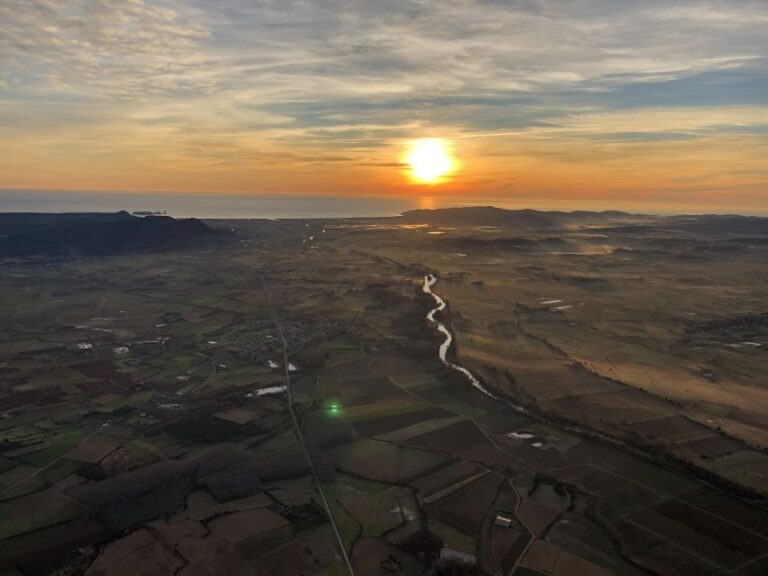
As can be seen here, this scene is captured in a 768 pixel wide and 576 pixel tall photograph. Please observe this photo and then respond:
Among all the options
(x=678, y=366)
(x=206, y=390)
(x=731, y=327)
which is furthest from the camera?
(x=731, y=327)

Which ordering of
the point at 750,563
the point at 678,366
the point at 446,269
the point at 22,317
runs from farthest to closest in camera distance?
1. the point at 446,269
2. the point at 22,317
3. the point at 678,366
4. the point at 750,563

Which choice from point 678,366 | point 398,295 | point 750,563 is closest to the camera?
point 750,563

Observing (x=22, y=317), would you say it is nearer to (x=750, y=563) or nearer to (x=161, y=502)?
(x=161, y=502)

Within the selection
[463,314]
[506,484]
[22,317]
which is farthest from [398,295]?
[506,484]

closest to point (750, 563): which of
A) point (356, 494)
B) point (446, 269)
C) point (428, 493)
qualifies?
point (428, 493)

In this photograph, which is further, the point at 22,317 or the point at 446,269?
the point at 446,269

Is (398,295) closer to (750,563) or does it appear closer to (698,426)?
(698,426)

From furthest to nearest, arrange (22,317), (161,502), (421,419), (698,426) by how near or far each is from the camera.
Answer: (22,317)
(421,419)
(698,426)
(161,502)
